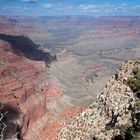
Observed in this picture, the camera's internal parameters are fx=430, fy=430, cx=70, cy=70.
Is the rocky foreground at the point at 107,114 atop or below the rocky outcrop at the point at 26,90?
atop

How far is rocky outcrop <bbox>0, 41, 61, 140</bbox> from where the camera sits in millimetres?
77625

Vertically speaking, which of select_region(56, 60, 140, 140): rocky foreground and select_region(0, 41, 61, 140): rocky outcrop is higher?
select_region(56, 60, 140, 140): rocky foreground

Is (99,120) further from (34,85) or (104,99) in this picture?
(34,85)

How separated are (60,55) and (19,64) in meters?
79.4

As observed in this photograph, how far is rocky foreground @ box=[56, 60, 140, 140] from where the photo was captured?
23.4 m

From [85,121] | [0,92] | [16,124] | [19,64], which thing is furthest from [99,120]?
[19,64]

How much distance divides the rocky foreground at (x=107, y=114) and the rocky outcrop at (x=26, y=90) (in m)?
46.9

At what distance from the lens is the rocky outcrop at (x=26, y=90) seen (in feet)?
255

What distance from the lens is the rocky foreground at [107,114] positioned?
76.8 ft

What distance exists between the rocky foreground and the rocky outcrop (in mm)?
46906

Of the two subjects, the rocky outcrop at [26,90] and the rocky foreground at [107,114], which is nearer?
the rocky foreground at [107,114]

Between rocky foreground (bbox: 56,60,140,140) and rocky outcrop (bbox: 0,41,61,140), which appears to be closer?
rocky foreground (bbox: 56,60,140,140)

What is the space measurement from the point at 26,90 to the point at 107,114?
6414 centimetres

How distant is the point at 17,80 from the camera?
89.4 meters
